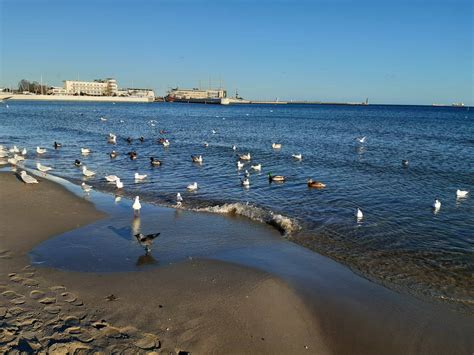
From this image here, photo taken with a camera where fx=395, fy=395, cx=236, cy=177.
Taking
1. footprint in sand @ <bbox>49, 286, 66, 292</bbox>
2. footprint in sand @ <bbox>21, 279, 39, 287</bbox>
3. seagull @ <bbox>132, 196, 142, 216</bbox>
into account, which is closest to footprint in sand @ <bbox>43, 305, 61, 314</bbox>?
footprint in sand @ <bbox>49, 286, 66, 292</bbox>

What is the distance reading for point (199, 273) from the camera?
9.98m

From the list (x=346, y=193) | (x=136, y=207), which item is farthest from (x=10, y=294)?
(x=346, y=193)

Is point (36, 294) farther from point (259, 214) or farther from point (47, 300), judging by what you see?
point (259, 214)

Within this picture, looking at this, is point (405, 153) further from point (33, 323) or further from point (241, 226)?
point (33, 323)

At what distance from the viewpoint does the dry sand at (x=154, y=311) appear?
6.84 m

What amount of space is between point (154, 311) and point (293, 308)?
2943mm

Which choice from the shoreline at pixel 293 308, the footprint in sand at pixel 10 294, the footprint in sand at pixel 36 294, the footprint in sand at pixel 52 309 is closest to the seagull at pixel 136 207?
the shoreline at pixel 293 308

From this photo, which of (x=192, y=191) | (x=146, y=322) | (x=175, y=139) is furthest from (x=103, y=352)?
(x=175, y=139)

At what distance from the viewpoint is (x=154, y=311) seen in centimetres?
800

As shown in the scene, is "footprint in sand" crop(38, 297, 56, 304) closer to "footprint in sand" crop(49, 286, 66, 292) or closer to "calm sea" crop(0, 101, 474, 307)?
"footprint in sand" crop(49, 286, 66, 292)

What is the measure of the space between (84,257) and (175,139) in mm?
35321

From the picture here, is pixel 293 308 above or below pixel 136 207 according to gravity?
below

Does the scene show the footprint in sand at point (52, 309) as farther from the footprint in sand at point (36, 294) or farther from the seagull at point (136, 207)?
the seagull at point (136, 207)

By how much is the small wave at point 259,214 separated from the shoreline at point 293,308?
10.4 ft
